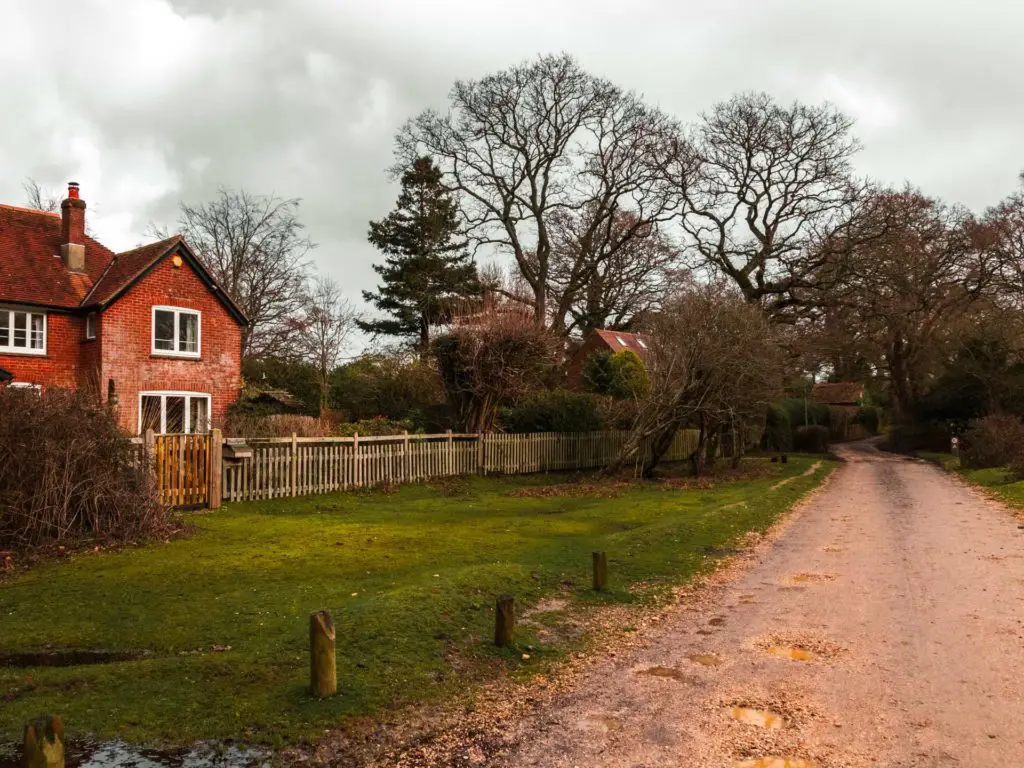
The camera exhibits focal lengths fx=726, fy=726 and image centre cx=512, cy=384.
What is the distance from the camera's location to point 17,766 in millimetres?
4066

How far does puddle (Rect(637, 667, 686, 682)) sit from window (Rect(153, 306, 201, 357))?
74.5ft

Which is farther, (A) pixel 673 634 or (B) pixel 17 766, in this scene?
(A) pixel 673 634

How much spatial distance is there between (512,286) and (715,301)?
806 inches

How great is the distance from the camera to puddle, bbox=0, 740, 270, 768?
4141 mm

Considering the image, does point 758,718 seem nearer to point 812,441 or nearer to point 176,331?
point 176,331

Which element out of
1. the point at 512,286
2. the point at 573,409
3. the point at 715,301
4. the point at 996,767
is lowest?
the point at 996,767

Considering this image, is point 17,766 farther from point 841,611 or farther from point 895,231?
point 895,231

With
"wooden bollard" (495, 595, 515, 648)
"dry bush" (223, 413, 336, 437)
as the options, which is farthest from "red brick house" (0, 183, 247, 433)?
"wooden bollard" (495, 595, 515, 648)

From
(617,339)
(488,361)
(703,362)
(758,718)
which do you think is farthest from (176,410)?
(617,339)

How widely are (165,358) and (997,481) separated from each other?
26.6 metres

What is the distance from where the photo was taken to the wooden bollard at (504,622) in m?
6.35

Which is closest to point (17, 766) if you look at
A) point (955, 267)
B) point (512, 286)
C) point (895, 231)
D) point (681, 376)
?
point (681, 376)

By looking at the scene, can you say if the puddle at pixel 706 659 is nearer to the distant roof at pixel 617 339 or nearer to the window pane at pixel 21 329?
the window pane at pixel 21 329

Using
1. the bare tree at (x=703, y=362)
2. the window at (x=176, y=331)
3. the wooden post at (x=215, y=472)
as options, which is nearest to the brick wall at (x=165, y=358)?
the window at (x=176, y=331)
